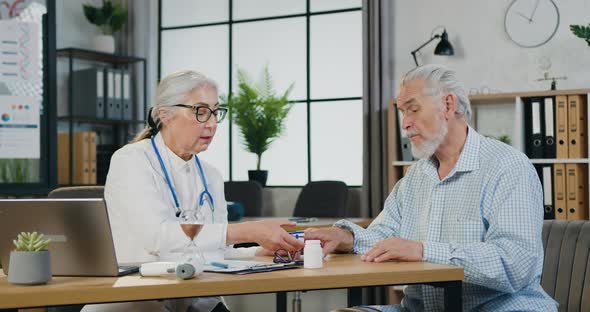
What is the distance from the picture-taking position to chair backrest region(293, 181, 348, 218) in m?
5.90

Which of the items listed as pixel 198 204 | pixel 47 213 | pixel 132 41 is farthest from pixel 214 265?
pixel 132 41

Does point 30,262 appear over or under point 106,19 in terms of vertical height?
under

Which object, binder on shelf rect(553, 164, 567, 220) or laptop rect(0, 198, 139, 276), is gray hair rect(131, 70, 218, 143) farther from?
binder on shelf rect(553, 164, 567, 220)

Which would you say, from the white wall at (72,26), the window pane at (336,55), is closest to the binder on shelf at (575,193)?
the window pane at (336,55)

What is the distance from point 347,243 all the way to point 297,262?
381 millimetres

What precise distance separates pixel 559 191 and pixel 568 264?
2.68 m

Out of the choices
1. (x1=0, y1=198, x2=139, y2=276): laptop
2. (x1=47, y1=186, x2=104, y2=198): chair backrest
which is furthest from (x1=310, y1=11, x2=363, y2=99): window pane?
(x1=0, y1=198, x2=139, y2=276): laptop

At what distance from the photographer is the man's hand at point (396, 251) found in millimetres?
2283

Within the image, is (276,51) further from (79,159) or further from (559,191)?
(559,191)

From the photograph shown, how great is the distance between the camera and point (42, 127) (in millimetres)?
6156

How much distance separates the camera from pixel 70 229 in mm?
1964

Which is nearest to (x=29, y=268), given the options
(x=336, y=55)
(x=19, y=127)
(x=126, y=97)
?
(x=19, y=127)

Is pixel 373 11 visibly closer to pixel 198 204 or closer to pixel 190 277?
pixel 198 204

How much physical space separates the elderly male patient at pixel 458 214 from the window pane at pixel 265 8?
4280 mm
